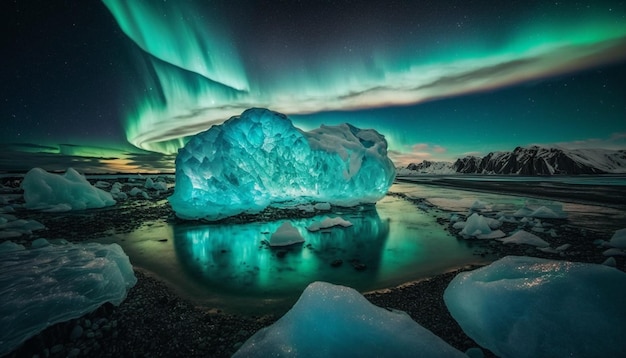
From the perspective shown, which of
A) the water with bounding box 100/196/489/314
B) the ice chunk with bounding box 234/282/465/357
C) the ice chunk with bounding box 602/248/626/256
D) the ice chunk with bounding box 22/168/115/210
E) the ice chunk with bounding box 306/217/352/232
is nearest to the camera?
the ice chunk with bounding box 234/282/465/357

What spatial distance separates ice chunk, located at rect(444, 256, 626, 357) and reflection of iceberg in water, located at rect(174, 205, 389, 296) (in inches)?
94.6

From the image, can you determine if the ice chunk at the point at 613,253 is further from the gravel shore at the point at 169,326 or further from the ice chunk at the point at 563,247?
the gravel shore at the point at 169,326

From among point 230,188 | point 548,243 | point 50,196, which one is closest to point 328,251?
point 548,243

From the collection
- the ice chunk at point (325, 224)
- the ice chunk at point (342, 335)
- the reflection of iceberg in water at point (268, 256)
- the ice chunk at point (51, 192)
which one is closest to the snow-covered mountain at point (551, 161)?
the ice chunk at point (325, 224)

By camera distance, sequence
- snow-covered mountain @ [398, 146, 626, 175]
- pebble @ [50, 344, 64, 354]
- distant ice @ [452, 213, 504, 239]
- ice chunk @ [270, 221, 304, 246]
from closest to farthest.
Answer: pebble @ [50, 344, 64, 354]
ice chunk @ [270, 221, 304, 246]
distant ice @ [452, 213, 504, 239]
snow-covered mountain @ [398, 146, 626, 175]

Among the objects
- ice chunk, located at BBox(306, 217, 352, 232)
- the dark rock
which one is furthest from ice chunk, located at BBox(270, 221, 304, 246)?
the dark rock

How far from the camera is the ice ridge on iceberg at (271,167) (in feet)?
40.4

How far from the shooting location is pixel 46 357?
8.89ft

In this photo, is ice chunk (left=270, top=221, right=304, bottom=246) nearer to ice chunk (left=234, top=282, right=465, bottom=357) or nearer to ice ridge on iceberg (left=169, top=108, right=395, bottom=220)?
ice chunk (left=234, top=282, right=465, bottom=357)

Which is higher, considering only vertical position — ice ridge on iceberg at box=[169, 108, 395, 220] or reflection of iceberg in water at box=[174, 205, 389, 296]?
ice ridge on iceberg at box=[169, 108, 395, 220]

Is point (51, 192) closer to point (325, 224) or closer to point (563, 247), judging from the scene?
point (325, 224)

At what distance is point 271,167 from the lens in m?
14.7

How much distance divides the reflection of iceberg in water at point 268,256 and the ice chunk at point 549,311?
2.40 m

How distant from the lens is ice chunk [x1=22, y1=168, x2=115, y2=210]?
1477cm
